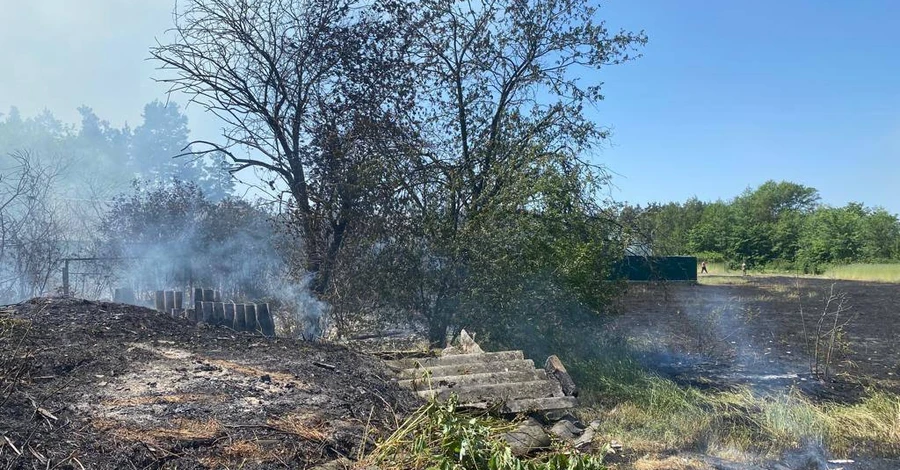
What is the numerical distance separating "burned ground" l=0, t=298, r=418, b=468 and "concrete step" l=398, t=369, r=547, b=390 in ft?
0.66

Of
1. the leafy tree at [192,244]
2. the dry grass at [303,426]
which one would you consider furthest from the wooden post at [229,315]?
the dry grass at [303,426]

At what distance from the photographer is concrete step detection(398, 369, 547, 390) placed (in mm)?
5160

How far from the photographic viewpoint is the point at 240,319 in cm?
833

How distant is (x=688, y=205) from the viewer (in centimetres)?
4969

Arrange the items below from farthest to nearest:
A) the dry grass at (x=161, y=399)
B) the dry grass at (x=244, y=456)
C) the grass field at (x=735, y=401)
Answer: the grass field at (x=735, y=401)
the dry grass at (x=161, y=399)
the dry grass at (x=244, y=456)

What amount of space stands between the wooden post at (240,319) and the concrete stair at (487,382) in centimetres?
316

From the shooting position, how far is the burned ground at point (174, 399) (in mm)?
3463

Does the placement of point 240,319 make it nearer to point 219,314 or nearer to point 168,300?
point 219,314

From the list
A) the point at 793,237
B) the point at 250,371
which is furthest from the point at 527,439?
the point at 793,237

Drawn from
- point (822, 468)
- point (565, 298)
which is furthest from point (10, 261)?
point (822, 468)

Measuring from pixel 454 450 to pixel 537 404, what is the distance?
4.13ft

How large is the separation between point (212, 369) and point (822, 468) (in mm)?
5644

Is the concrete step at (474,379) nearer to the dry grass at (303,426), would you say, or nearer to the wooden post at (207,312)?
the dry grass at (303,426)

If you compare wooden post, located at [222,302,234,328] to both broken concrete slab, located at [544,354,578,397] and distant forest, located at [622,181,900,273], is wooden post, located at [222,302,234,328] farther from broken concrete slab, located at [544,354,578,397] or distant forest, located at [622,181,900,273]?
distant forest, located at [622,181,900,273]
